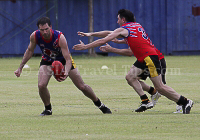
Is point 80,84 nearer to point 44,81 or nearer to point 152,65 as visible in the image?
point 44,81

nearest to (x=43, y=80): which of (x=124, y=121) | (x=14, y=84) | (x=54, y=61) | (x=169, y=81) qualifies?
(x=54, y=61)

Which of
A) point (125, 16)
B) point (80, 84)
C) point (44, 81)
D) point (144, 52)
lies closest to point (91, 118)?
point (80, 84)

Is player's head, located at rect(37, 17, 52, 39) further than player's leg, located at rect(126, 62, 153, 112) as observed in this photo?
No

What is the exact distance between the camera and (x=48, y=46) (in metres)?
8.30

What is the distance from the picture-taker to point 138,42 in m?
8.49

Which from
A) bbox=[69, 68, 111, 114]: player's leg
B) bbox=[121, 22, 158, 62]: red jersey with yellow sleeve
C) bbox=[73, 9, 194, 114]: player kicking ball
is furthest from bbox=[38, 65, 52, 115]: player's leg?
bbox=[121, 22, 158, 62]: red jersey with yellow sleeve

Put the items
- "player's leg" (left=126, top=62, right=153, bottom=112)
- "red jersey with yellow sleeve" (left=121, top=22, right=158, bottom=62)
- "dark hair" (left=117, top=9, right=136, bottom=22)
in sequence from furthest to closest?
"player's leg" (left=126, top=62, right=153, bottom=112) < "dark hair" (left=117, top=9, right=136, bottom=22) < "red jersey with yellow sleeve" (left=121, top=22, right=158, bottom=62)

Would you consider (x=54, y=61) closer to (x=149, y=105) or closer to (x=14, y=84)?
(x=149, y=105)

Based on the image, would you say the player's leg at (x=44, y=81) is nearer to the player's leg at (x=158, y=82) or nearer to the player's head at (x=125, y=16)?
the player's head at (x=125, y=16)

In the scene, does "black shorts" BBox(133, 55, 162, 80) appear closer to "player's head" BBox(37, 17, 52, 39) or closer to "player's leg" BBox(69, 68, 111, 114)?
"player's leg" BBox(69, 68, 111, 114)

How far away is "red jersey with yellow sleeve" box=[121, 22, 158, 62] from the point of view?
334 inches

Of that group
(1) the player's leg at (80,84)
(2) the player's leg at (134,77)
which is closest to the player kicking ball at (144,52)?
(2) the player's leg at (134,77)

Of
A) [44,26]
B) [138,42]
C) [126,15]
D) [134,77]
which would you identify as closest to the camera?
[44,26]

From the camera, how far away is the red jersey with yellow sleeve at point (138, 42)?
849 centimetres
